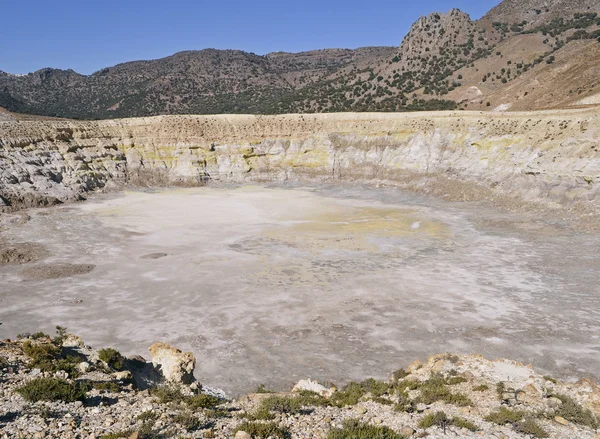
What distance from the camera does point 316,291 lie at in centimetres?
2200

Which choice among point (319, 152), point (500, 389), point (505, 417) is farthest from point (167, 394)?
point (319, 152)

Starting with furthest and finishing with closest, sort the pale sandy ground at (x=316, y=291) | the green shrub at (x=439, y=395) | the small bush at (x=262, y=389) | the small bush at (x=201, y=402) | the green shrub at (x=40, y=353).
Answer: the pale sandy ground at (x=316, y=291) → the small bush at (x=262, y=389) → the green shrub at (x=439, y=395) → the green shrub at (x=40, y=353) → the small bush at (x=201, y=402)

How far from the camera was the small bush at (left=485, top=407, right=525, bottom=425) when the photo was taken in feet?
30.3

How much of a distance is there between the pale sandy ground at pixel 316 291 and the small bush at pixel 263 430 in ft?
20.0

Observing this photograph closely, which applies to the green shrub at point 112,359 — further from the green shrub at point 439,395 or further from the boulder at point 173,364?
the green shrub at point 439,395

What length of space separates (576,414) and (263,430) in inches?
265

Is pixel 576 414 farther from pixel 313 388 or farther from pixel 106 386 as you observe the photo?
pixel 106 386

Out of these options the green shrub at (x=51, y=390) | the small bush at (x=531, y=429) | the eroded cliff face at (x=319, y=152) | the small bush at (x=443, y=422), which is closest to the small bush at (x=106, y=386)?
the green shrub at (x=51, y=390)

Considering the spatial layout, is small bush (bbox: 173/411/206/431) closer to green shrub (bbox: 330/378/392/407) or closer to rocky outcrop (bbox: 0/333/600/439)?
rocky outcrop (bbox: 0/333/600/439)

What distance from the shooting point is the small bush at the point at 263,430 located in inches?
322

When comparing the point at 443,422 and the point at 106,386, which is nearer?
the point at 443,422

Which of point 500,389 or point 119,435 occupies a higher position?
point 119,435

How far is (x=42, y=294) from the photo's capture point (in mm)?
22375

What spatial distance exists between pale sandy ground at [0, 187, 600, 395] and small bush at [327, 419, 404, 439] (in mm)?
6273
